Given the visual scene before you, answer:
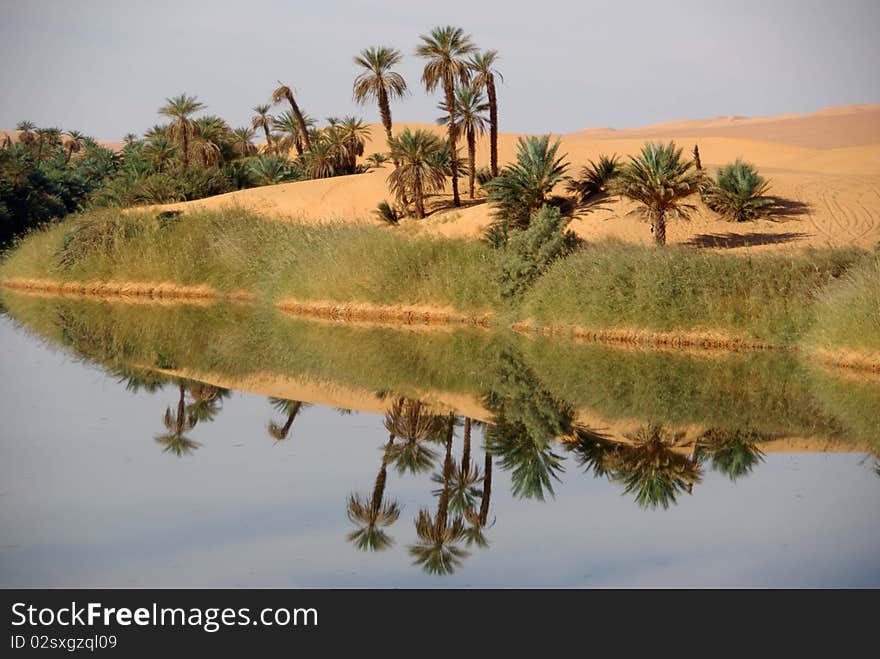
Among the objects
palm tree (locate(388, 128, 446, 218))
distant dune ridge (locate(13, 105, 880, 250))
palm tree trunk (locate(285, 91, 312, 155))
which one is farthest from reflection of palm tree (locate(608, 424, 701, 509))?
palm tree trunk (locate(285, 91, 312, 155))

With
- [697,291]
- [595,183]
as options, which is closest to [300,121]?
[595,183]

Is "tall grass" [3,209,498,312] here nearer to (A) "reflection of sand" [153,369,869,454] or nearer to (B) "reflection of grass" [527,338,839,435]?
(B) "reflection of grass" [527,338,839,435]

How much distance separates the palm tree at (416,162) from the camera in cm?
4222

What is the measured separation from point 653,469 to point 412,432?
4.09 metres

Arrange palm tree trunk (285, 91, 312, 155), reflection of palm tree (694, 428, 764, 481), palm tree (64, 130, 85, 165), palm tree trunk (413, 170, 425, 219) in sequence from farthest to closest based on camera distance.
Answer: palm tree (64, 130, 85, 165) → palm tree trunk (285, 91, 312, 155) → palm tree trunk (413, 170, 425, 219) → reflection of palm tree (694, 428, 764, 481)

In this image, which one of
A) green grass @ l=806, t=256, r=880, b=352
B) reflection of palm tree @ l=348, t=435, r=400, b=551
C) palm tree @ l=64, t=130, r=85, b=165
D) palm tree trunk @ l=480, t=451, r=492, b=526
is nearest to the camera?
reflection of palm tree @ l=348, t=435, r=400, b=551

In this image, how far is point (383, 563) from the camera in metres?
10.5

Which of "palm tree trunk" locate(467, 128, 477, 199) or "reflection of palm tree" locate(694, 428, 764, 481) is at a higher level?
"palm tree trunk" locate(467, 128, 477, 199)

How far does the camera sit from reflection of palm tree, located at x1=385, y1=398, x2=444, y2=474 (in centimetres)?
1541

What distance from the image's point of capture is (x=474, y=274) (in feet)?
113

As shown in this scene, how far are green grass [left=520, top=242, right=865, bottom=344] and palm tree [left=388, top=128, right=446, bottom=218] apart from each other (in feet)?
40.6

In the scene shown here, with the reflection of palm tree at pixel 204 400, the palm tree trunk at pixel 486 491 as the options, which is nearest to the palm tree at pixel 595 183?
the reflection of palm tree at pixel 204 400

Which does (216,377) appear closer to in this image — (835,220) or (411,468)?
(411,468)

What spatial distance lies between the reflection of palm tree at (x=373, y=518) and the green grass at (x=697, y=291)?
1567 cm
